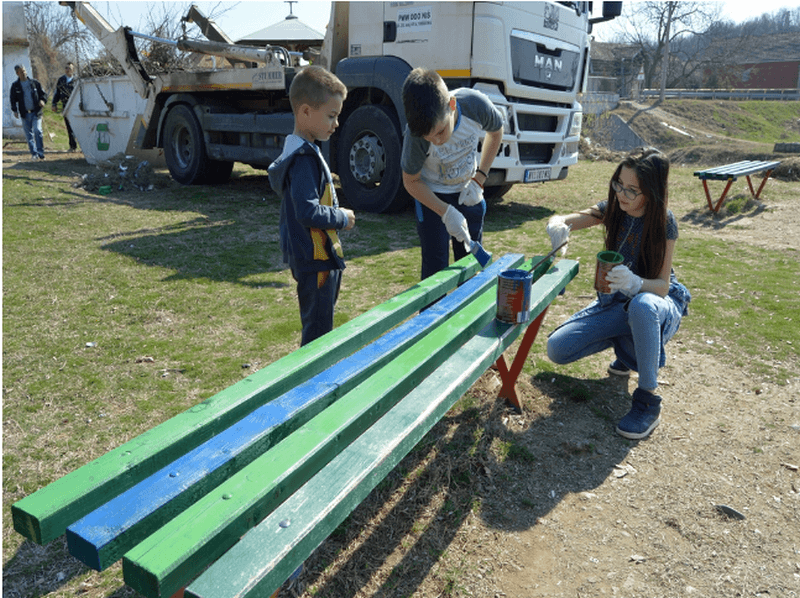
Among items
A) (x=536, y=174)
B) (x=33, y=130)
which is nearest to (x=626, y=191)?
(x=536, y=174)

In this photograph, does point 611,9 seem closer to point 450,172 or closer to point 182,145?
point 450,172

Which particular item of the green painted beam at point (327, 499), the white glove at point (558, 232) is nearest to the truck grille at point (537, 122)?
the white glove at point (558, 232)

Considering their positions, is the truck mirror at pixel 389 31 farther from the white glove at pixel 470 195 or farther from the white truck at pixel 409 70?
the white glove at pixel 470 195

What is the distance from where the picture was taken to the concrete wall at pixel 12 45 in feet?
52.8

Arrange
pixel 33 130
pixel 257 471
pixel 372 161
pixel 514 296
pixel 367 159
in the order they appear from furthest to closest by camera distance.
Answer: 1. pixel 33 130
2. pixel 367 159
3. pixel 372 161
4. pixel 514 296
5. pixel 257 471

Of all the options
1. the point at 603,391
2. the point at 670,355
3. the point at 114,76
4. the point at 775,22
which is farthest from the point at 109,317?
the point at 775,22

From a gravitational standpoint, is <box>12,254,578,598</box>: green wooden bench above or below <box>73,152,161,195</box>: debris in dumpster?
below

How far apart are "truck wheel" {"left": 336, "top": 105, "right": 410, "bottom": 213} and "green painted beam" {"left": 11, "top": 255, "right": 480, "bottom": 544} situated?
5047 millimetres

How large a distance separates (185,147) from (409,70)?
514 centimetres

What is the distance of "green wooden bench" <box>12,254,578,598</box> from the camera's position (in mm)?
1241

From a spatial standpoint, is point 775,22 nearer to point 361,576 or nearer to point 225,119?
point 225,119

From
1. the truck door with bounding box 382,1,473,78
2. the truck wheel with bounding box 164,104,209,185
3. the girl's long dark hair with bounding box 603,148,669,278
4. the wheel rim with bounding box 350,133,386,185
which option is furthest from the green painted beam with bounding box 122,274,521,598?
the truck wheel with bounding box 164,104,209,185

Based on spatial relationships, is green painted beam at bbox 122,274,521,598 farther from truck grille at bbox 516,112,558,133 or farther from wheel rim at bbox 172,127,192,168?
wheel rim at bbox 172,127,192,168

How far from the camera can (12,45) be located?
16328 millimetres
